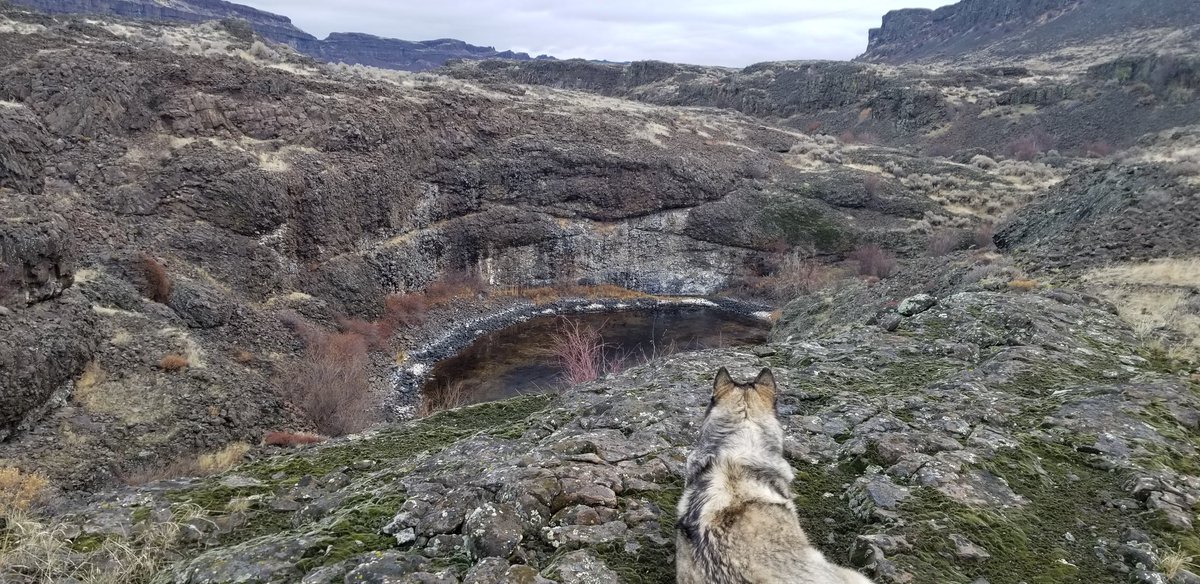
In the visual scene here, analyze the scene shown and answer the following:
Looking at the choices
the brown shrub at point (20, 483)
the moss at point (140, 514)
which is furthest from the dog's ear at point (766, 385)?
the brown shrub at point (20, 483)

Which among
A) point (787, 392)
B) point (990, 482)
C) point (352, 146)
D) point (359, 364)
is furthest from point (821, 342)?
point (352, 146)

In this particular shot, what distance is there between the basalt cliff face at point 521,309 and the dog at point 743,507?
3.15 ft

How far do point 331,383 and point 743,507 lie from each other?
23733 millimetres

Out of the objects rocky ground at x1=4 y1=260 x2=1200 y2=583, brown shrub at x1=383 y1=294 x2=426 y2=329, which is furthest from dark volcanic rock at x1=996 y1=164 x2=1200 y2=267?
brown shrub at x1=383 y1=294 x2=426 y2=329

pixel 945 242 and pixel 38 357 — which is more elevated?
pixel 945 242

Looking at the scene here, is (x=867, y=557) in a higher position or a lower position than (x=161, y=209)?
higher

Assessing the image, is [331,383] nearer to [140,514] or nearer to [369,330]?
[369,330]

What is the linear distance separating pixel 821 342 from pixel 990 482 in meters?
6.10

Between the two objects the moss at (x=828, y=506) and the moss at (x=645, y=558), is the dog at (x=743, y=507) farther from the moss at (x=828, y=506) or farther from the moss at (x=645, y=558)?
the moss at (x=828, y=506)

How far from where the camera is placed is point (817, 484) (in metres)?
6.82

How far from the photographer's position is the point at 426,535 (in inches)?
227

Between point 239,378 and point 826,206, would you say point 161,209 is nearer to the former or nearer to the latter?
point 239,378


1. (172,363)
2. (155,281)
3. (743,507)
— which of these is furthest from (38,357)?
(743,507)

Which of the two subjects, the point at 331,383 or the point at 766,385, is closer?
the point at 766,385
